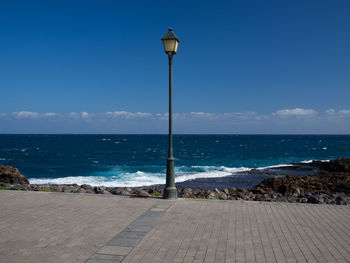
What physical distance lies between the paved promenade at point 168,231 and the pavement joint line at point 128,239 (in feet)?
0.04

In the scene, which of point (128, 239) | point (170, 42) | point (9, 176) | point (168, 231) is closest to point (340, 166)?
point (170, 42)

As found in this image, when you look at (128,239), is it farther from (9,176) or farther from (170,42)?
(9,176)

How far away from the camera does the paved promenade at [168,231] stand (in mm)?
5395

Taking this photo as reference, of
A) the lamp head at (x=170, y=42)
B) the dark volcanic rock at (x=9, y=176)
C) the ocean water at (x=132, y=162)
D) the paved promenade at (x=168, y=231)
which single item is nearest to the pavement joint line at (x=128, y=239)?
the paved promenade at (x=168, y=231)

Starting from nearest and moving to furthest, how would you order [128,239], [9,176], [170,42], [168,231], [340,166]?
[128,239]
[168,231]
[170,42]
[9,176]
[340,166]

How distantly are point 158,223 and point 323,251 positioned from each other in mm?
3352

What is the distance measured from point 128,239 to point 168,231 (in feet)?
2.94

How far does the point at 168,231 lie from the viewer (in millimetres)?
6652

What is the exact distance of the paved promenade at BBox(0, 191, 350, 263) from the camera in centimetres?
539

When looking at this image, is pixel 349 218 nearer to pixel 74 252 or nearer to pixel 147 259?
pixel 147 259

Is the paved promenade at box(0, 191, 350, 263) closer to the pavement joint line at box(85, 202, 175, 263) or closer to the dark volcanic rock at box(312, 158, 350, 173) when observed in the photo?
the pavement joint line at box(85, 202, 175, 263)

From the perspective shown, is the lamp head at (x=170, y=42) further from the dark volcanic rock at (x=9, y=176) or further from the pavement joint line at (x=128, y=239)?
the dark volcanic rock at (x=9, y=176)

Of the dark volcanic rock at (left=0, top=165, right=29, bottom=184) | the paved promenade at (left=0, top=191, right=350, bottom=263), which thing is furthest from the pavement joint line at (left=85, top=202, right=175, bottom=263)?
the dark volcanic rock at (left=0, top=165, right=29, bottom=184)

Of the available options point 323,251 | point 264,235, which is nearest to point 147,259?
point 264,235
